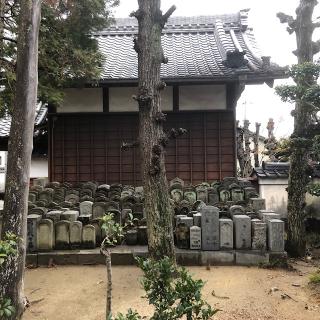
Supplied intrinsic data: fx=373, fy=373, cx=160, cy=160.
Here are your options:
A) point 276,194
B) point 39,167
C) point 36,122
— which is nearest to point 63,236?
point 276,194

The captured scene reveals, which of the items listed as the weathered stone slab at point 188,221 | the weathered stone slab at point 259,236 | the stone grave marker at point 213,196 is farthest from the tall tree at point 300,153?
the weathered stone slab at point 188,221

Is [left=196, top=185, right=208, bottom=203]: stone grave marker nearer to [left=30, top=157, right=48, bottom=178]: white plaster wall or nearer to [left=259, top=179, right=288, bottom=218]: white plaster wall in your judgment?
[left=259, top=179, right=288, bottom=218]: white plaster wall

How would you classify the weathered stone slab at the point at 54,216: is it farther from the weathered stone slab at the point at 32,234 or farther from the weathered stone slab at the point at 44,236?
the weathered stone slab at the point at 32,234

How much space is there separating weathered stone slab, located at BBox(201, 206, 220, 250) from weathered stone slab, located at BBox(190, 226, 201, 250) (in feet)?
0.27

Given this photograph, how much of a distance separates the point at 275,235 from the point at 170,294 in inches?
157

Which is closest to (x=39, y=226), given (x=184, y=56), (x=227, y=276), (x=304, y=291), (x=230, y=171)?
(x=227, y=276)

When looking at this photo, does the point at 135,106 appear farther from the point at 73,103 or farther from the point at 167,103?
the point at 73,103

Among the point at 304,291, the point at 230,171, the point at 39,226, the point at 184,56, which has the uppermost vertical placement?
the point at 184,56

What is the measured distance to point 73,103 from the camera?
11695 mm

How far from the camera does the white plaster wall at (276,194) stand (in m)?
11.2

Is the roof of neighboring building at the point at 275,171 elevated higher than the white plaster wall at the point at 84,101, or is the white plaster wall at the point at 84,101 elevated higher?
the white plaster wall at the point at 84,101

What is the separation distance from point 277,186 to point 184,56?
17.6ft

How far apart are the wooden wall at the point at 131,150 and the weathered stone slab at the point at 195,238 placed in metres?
4.62

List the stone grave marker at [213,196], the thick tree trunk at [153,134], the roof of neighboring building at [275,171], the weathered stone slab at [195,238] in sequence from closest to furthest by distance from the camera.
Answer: the thick tree trunk at [153,134], the weathered stone slab at [195,238], the stone grave marker at [213,196], the roof of neighboring building at [275,171]
